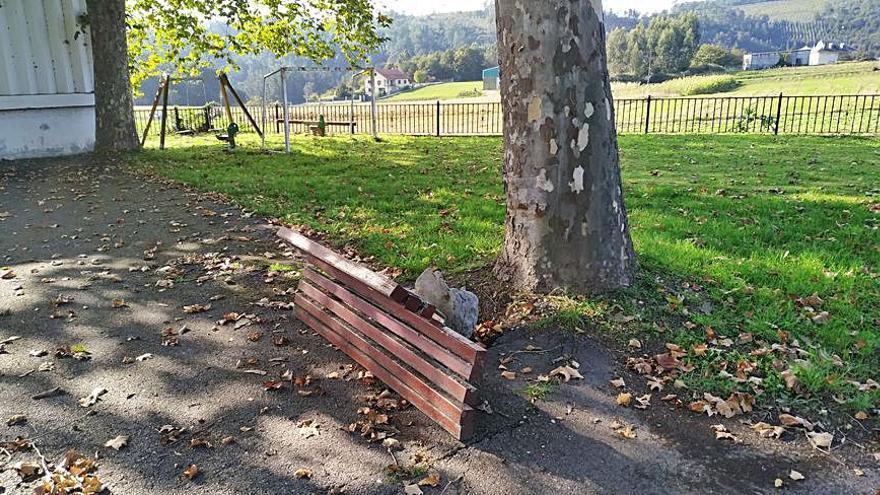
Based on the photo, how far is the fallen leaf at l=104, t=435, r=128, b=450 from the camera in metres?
3.26

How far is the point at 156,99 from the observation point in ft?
54.5

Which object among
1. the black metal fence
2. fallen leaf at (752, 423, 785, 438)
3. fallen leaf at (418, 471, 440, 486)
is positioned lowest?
fallen leaf at (418, 471, 440, 486)

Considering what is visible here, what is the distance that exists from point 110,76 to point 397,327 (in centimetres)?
1276

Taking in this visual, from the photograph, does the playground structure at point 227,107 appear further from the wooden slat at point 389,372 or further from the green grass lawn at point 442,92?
the green grass lawn at point 442,92

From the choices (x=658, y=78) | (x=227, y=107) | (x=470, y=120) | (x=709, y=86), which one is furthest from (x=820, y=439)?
(x=658, y=78)

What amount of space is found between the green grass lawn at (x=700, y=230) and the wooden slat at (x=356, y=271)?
132 centimetres

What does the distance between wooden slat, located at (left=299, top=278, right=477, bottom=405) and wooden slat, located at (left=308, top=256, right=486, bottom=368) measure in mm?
152

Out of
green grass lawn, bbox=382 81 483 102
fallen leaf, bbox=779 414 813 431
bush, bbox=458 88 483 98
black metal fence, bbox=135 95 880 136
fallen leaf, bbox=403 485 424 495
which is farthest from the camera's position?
green grass lawn, bbox=382 81 483 102

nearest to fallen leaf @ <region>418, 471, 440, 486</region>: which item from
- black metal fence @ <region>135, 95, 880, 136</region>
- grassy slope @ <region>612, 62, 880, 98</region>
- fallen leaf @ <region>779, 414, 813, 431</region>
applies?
fallen leaf @ <region>779, 414, 813, 431</region>

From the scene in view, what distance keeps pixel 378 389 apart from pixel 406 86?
6737cm

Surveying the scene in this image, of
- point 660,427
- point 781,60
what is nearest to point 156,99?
point 660,427

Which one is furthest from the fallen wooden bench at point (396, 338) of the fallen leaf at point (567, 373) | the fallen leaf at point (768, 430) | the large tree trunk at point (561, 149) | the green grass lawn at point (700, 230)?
the fallen leaf at point (768, 430)

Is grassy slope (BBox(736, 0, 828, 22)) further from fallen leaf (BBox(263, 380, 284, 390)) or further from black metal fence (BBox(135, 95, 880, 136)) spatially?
fallen leaf (BBox(263, 380, 284, 390))

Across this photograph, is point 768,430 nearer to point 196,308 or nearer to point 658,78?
point 196,308
